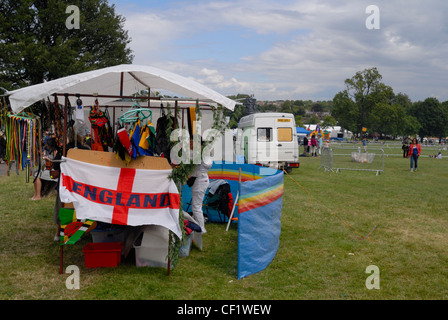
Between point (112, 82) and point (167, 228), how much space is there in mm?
3564

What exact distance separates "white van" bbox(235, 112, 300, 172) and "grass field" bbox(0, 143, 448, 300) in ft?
25.1

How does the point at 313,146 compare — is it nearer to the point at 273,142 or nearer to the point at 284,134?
the point at 284,134

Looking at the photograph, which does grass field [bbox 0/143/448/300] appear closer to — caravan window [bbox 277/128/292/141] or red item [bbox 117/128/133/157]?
red item [bbox 117/128/133/157]

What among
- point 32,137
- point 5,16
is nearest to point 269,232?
point 32,137

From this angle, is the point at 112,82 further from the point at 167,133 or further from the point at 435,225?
the point at 435,225

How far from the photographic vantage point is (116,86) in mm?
8266

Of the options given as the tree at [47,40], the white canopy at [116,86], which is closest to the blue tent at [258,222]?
the white canopy at [116,86]

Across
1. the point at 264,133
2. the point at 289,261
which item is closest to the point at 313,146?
the point at 264,133

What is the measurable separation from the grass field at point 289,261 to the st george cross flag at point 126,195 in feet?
2.60

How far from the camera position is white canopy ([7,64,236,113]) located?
16.7ft

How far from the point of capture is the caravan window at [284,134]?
18281 millimetres

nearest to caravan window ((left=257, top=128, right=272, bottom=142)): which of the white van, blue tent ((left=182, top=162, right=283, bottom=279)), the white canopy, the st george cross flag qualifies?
the white van

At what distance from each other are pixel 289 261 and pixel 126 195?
2686 mm

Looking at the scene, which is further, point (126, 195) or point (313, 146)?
point (313, 146)
